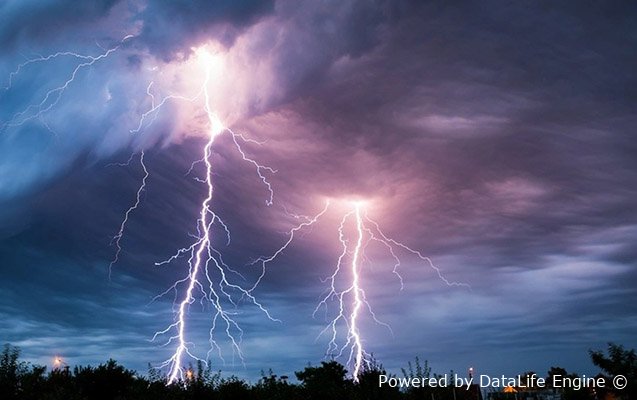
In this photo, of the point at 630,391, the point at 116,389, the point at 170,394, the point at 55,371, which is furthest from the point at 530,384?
the point at 55,371

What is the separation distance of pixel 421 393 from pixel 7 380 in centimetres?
1279

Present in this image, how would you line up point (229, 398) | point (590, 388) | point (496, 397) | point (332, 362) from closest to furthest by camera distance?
point (496, 397), point (229, 398), point (590, 388), point (332, 362)

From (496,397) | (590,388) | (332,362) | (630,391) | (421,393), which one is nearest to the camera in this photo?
(421,393)

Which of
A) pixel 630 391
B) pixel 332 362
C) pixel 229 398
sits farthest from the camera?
pixel 332 362

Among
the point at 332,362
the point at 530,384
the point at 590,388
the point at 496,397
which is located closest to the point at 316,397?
the point at 496,397

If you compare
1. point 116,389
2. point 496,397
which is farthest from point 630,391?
point 116,389

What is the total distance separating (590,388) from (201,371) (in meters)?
13.8

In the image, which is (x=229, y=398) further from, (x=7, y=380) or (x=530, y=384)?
(x=530, y=384)

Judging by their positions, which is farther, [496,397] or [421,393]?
[496,397]

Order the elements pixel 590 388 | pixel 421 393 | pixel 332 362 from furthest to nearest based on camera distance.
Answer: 1. pixel 332 362
2. pixel 590 388
3. pixel 421 393

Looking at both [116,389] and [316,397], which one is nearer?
[316,397]

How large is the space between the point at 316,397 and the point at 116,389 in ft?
22.2

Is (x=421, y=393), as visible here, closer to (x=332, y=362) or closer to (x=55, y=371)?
(x=55, y=371)

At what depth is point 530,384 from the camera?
1806 centimetres
